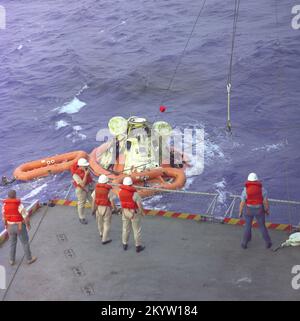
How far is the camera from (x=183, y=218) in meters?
13.6

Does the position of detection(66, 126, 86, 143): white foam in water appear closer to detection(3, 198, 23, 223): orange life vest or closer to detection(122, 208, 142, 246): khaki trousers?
detection(122, 208, 142, 246): khaki trousers

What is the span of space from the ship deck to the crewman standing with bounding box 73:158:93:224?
0.48 metres

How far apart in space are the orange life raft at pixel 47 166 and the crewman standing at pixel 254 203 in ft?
40.0

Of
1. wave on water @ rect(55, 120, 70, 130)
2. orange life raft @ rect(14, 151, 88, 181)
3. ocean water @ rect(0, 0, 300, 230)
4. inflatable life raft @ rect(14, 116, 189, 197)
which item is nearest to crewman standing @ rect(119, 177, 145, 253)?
ocean water @ rect(0, 0, 300, 230)

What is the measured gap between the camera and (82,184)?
13.2 metres

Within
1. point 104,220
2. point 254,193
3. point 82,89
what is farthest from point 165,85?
point 254,193

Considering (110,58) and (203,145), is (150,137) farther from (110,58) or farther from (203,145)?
(110,58)

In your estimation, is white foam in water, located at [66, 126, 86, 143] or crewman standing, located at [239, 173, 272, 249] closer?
crewman standing, located at [239, 173, 272, 249]

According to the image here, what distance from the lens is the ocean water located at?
74.6 feet

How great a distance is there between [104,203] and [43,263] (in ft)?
6.71

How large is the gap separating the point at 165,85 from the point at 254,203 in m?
20.9

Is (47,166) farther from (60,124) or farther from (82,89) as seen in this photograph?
(82,89)

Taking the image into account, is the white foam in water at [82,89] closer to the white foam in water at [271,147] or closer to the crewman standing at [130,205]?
the white foam in water at [271,147]
